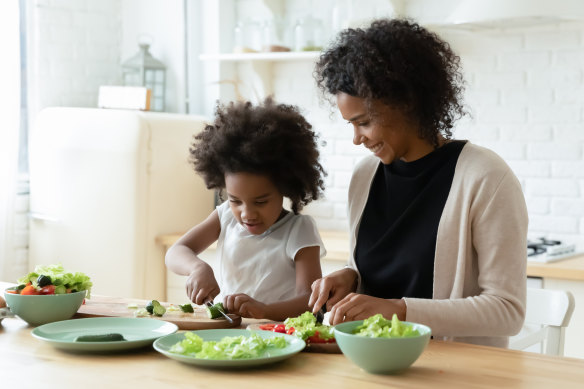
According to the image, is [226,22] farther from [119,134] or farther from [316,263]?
[316,263]

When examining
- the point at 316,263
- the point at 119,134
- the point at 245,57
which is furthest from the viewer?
the point at 245,57

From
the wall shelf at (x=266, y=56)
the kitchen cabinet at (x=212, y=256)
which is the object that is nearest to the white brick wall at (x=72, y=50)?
the wall shelf at (x=266, y=56)

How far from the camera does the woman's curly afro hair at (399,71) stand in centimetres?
189

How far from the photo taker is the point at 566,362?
5.11 ft

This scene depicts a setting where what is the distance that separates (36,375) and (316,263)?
0.92 metres

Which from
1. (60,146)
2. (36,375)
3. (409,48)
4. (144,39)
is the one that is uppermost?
(144,39)

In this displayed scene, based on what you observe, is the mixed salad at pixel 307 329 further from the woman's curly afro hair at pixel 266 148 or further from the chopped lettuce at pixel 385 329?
the woman's curly afro hair at pixel 266 148

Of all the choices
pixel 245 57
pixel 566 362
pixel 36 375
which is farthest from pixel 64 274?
pixel 245 57

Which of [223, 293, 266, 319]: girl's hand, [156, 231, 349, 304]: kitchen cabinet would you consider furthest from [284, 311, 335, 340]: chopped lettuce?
[156, 231, 349, 304]: kitchen cabinet

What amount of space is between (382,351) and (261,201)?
81cm

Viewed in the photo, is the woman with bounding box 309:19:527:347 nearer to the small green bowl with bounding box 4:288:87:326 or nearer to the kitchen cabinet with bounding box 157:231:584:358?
the small green bowl with bounding box 4:288:87:326

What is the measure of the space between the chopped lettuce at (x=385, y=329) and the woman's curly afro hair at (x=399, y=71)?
61 cm

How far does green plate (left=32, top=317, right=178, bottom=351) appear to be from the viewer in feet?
5.24

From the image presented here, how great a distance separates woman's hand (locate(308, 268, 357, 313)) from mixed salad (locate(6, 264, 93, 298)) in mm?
517
